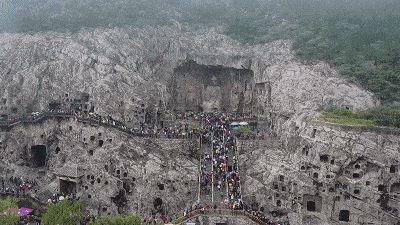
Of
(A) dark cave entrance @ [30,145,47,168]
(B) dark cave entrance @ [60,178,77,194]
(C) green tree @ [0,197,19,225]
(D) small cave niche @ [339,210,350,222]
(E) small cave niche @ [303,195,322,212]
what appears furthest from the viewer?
(A) dark cave entrance @ [30,145,47,168]

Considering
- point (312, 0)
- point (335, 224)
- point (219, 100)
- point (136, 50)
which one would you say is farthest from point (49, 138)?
point (312, 0)

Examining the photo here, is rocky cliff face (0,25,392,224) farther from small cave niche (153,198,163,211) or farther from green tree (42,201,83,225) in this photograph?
green tree (42,201,83,225)

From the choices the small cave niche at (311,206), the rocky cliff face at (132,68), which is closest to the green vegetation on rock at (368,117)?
the rocky cliff face at (132,68)

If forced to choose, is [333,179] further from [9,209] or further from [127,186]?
[9,209]

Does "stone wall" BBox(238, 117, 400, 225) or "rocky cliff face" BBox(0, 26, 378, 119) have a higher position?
"rocky cliff face" BBox(0, 26, 378, 119)

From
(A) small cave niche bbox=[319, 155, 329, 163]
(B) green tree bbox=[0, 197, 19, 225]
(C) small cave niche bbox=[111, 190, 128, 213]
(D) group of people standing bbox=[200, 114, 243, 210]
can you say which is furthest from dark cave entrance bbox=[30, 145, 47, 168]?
(A) small cave niche bbox=[319, 155, 329, 163]

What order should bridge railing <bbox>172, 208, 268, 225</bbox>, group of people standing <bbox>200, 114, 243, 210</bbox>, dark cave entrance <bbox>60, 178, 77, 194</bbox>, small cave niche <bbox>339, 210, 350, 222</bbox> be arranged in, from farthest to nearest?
dark cave entrance <bbox>60, 178, 77, 194</bbox> → small cave niche <bbox>339, 210, 350, 222</bbox> → group of people standing <bbox>200, 114, 243, 210</bbox> → bridge railing <bbox>172, 208, 268, 225</bbox>
